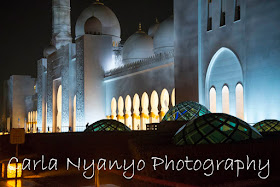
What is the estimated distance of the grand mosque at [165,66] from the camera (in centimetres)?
1232

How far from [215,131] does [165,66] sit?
12464 mm

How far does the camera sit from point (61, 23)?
30.4m

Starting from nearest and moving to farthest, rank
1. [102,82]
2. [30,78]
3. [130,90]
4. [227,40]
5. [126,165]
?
[126,165], [227,40], [130,90], [102,82], [30,78]

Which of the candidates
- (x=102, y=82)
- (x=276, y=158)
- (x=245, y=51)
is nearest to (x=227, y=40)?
(x=245, y=51)

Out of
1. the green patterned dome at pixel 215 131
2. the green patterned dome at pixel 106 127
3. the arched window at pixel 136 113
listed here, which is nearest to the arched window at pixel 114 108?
the arched window at pixel 136 113

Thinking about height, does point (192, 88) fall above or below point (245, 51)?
below

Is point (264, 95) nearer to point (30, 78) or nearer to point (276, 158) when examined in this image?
point (276, 158)

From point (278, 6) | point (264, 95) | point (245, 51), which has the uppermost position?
point (278, 6)

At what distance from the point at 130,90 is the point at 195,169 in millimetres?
16975

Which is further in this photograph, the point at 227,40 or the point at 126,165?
the point at 227,40

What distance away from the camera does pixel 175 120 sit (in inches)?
482

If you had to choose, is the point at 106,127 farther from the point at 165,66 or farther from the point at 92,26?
the point at 92,26

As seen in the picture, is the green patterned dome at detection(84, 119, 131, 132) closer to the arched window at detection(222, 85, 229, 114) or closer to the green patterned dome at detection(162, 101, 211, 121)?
the green patterned dome at detection(162, 101, 211, 121)

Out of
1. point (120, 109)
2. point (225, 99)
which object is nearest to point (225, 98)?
point (225, 99)
